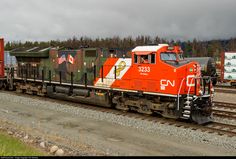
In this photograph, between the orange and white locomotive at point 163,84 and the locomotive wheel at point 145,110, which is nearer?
the orange and white locomotive at point 163,84

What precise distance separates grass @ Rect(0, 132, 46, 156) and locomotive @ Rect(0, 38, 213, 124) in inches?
259

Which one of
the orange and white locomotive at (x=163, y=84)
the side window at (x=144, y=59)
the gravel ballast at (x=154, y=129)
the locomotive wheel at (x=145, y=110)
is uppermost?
the side window at (x=144, y=59)

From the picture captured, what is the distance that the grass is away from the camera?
23.1 feet

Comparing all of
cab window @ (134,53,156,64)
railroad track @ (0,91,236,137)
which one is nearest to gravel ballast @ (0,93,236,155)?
railroad track @ (0,91,236,137)

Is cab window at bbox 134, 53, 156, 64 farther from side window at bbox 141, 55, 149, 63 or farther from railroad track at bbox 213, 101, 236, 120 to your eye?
railroad track at bbox 213, 101, 236, 120

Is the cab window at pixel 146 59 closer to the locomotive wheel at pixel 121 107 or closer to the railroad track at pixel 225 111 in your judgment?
the locomotive wheel at pixel 121 107

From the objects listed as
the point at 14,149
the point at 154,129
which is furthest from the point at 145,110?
the point at 14,149

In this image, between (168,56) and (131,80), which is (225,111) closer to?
(168,56)

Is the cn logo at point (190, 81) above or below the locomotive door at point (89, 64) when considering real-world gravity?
below

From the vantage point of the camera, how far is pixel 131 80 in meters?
13.9

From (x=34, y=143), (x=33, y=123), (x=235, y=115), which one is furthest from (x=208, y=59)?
(x=34, y=143)

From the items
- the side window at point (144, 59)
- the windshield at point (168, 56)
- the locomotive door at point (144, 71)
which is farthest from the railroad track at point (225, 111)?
the side window at point (144, 59)

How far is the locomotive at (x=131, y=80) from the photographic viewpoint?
39.8 feet

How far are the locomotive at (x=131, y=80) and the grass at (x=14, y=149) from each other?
21.6ft
